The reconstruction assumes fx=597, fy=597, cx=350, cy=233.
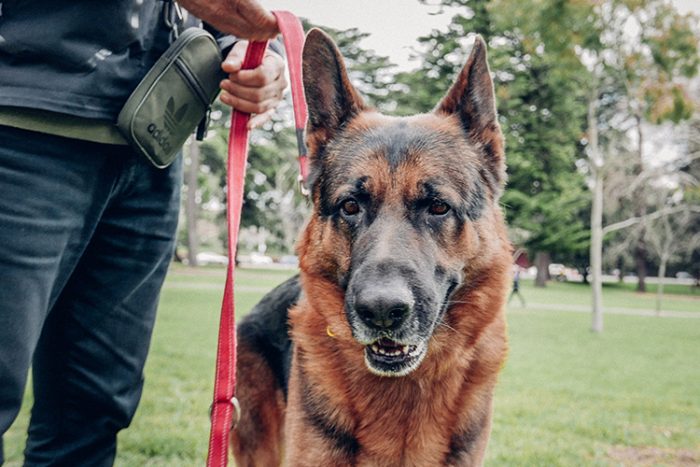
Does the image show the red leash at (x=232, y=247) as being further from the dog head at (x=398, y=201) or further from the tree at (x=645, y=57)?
the tree at (x=645, y=57)

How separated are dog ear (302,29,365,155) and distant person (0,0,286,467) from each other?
0.15 metres

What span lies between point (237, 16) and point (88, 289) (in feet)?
3.58

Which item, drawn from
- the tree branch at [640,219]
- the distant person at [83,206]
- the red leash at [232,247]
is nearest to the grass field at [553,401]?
the distant person at [83,206]

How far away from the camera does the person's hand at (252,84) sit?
2.37 meters

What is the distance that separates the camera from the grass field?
16.2 ft

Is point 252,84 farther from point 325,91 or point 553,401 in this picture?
point 553,401

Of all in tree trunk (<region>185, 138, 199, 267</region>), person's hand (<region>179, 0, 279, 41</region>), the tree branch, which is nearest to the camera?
person's hand (<region>179, 0, 279, 41</region>)

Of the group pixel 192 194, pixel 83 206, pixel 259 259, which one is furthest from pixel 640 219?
pixel 259 259

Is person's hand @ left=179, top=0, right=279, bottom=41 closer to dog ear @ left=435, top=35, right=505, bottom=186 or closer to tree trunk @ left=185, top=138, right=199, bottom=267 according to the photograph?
dog ear @ left=435, top=35, right=505, bottom=186

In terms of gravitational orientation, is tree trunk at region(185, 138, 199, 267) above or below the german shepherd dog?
above

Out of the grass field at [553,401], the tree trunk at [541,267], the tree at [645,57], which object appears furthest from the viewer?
the tree trunk at [541,267]

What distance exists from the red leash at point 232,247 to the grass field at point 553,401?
2.48 m

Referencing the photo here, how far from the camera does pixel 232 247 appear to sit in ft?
7.13

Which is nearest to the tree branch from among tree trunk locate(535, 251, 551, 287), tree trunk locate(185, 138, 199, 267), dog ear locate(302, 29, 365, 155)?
dog ear locate(302, 29, 365, 155)
